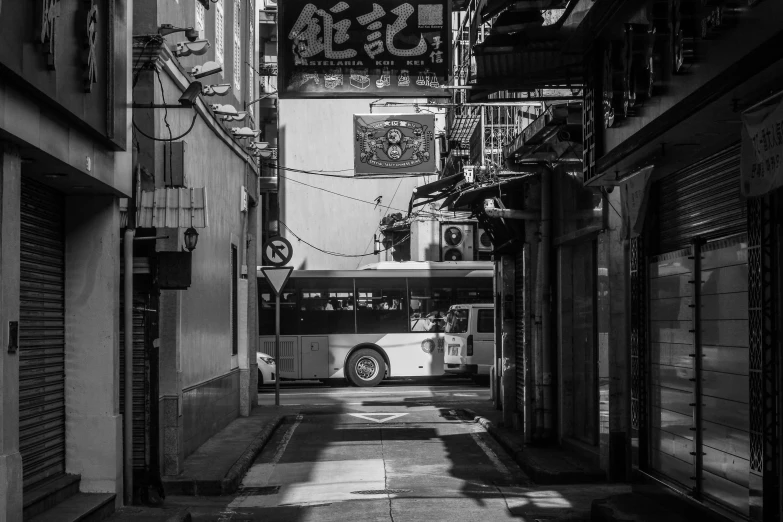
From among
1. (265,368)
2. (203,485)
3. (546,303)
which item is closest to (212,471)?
(203,485)

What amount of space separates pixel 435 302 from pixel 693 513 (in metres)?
19.7

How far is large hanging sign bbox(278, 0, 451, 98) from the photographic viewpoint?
42.5 ft

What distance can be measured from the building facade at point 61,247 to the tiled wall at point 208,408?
2976 mm

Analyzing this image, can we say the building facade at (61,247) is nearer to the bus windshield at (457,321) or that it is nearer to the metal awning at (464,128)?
the metal awning at (464,128)

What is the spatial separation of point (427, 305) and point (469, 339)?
2524 millimetres

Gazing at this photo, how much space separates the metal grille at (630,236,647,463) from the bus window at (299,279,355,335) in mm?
17634

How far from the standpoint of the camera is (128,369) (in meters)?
11.0

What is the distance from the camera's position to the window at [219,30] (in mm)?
17156

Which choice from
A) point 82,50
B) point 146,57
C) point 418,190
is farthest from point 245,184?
point 82,50

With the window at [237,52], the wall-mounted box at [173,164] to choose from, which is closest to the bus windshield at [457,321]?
the window at [237,52]

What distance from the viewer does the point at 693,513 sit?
9.39m

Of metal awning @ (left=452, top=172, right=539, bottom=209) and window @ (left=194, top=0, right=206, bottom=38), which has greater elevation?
window @ (left=194, top=0, right=206, bottom=38)

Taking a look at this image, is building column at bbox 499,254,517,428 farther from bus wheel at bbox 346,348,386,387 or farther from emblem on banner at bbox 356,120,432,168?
bus wheel at bbox 346,348,386,387

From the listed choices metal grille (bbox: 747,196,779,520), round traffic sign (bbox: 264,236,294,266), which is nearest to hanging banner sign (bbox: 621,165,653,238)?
metal grille (bbox: 747,196,779,520)
